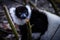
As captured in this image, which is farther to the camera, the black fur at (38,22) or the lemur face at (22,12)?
the lemur face at (22,12)

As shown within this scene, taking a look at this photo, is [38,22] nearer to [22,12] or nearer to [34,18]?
[34,18]

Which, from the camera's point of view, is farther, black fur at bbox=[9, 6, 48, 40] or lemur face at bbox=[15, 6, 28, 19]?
lemur face at bbox=[15, 6, 28, 19]

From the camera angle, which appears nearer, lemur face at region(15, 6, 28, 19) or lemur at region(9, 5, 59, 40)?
lemur at region(9, 5, 59, 40)

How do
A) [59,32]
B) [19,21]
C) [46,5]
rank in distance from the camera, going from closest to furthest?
[59,32], [19,21], [46,5]

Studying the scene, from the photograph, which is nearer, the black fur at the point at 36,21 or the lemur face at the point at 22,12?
the black fur at the point at 36,21

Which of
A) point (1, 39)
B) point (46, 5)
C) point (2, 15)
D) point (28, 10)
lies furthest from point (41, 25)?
point (46, 5)

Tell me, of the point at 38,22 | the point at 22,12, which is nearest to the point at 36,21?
the point at 38,22

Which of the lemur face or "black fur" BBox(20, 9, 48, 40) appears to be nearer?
"black fur" BBox(20, 9, 48, 40)

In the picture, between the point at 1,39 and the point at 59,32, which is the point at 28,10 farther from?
the point at 59,32

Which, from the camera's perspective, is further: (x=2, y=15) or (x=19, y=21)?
(x=2, y=15)

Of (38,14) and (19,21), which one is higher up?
(38,14)

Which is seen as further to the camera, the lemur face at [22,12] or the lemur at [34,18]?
the lemur face at [22,12]

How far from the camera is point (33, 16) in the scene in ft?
5.62

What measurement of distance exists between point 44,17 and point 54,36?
30cm
